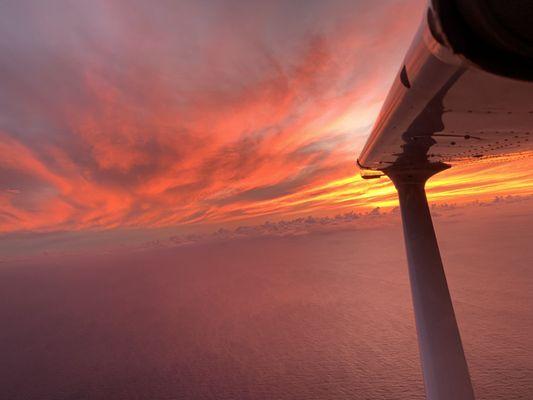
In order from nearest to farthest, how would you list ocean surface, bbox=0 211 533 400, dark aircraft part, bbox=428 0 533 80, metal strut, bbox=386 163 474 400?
dark aircraft part, bbox=428 0 533 80 < metal strut, bbox=386 163 474 400 < ocean surface, bbox=0 211 533 400

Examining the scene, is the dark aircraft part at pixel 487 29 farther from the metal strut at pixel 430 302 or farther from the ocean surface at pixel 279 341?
the ocean surface at pixel 279 341

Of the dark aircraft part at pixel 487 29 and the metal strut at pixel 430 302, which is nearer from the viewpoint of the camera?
the dark aircraft part at pixel 487 29

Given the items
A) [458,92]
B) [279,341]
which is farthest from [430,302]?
[279,341]

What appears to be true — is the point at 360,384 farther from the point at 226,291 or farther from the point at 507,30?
the point at 226,291

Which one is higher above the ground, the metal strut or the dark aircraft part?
the dark aircraft part

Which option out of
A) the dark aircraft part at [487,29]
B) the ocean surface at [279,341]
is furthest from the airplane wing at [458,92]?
the ocean surface at [279,341]

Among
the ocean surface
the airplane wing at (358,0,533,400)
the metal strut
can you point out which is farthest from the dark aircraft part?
the ocean surface

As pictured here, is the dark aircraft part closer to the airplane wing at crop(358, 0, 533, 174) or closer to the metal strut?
the airplane wing at crop(358, 0, 533, 174)

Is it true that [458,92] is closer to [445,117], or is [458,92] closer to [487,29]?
[445,117]
